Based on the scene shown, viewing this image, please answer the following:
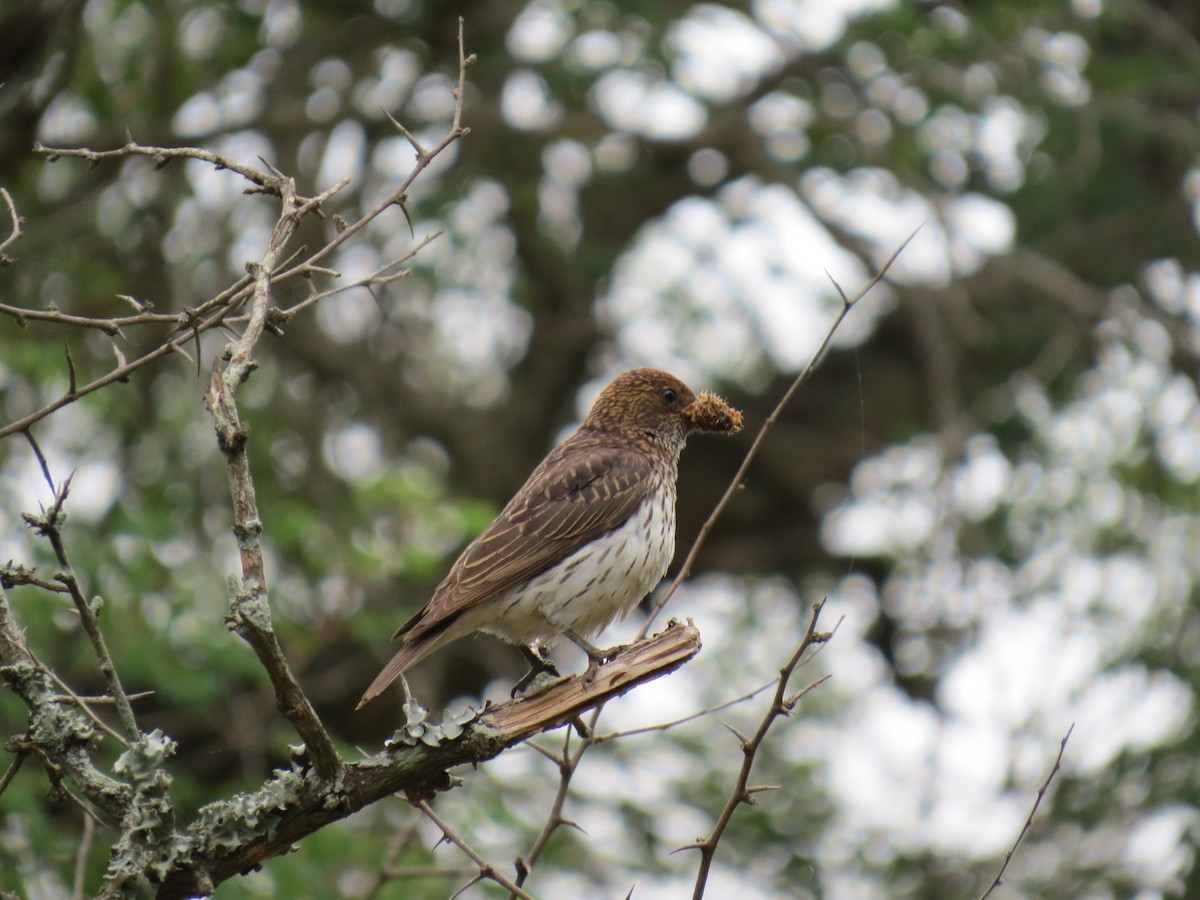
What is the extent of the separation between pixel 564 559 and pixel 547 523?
20 centimetres

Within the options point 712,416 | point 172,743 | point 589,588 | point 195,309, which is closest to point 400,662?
point 589,588

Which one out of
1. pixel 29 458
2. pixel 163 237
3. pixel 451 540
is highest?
pixel 163 237

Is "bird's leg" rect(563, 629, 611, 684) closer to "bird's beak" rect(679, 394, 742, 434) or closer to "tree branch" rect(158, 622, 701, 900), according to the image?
"tree branch" rect(158, 622, 701, 900)

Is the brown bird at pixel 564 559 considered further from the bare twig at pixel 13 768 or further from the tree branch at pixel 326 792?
the bare twig at pixel 13 768

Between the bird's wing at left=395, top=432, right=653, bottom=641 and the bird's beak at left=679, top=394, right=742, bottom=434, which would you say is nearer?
the bird's wing at left=395, top=432, right=653, bottom=641

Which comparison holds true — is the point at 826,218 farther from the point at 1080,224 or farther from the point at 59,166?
the point at 59,166

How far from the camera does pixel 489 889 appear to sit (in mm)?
6539

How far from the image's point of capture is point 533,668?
474cm

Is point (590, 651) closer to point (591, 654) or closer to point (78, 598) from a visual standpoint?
point (591, 654)

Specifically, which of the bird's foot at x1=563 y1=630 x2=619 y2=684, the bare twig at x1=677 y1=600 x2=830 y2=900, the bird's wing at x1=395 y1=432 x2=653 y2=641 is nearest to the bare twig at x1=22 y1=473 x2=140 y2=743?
the bare twig at x1=677 y1=600 x2=830 y2=900

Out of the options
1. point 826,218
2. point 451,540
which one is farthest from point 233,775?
point 826,218

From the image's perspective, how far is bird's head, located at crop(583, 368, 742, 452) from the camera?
6.04 metres

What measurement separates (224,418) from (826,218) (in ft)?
20.1

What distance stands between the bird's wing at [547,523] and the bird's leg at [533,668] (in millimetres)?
223
